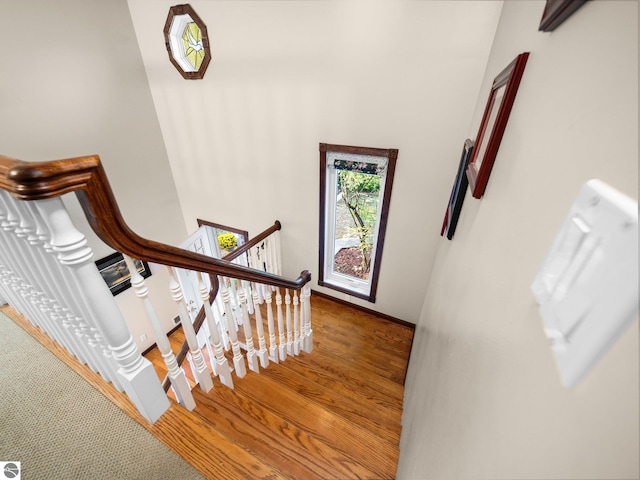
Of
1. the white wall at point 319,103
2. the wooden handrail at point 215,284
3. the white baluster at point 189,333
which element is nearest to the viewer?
the white baluster at point 189,333

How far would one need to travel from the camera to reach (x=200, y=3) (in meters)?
2.41

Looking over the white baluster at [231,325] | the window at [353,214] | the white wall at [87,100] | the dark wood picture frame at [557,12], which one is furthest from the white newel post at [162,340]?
the window at [353,214]

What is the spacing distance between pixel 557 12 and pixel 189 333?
4.72ft

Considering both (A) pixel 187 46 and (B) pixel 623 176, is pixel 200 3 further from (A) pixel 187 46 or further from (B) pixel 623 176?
(B) pixel 623 176

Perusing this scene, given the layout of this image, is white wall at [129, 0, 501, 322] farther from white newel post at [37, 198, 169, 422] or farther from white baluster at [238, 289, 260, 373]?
white newel post at [37, 198, 169, 422]

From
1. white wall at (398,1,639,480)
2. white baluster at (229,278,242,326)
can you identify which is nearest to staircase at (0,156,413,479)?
white baluster at (229,278,242,326)

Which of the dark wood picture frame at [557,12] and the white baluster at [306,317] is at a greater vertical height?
the dark wood picture frame at [557,12]

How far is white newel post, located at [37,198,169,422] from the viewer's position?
2.05 ft

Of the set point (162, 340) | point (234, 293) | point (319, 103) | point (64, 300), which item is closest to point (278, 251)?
point (234, 293)

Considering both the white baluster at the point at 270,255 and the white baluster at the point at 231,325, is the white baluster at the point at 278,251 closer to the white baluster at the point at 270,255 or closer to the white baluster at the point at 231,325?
the white baluster at the point at 270,255

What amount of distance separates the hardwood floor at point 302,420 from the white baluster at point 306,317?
0.11 meters

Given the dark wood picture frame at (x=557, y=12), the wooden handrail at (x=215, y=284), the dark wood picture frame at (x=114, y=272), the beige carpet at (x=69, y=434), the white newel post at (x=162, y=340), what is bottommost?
the dark wood picture frame at (x=114, y=272)

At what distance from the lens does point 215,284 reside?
5.60 ft

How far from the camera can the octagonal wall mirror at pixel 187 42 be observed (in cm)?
253
